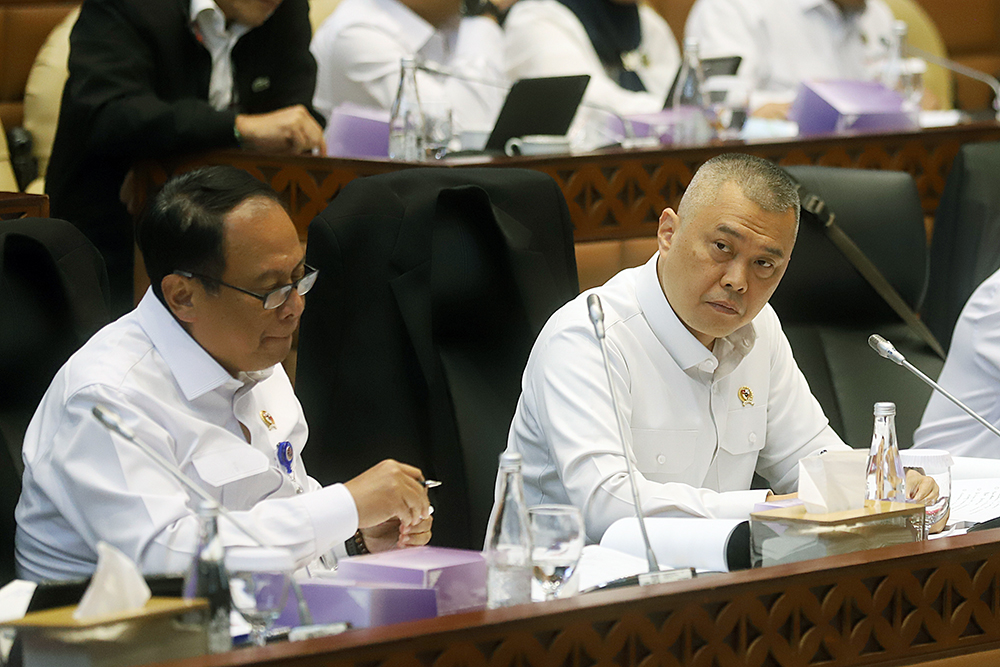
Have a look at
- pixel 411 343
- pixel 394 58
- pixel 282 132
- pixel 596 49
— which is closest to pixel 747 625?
pixel 411 343

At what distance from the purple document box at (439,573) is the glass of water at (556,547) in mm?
61

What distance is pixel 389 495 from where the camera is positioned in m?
1.60

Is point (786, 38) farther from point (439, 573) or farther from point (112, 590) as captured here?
point (112, 590)

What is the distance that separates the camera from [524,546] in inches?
50.7

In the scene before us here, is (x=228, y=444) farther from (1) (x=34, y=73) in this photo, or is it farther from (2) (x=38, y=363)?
(1) (x=34, y=73)

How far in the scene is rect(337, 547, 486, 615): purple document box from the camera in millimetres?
1226

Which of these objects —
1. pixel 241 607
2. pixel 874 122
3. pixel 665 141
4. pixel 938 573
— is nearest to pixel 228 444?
pixel 241 607

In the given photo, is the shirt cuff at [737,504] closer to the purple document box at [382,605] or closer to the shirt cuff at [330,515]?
the shirt cuff at [330,515]

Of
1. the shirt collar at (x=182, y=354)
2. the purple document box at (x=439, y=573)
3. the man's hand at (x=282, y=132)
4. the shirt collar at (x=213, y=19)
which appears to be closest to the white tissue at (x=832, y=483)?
the purple document box at (x=439, y=573)

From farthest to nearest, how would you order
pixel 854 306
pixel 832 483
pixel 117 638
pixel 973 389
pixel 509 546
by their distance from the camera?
pixel 854 306 → pixel 973 389 → pixel 832 483 → pixel 509 546 → pixel 117 638

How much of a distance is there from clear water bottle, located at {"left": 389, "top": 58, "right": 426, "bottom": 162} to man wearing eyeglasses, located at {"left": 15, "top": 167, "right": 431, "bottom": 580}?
1.24 m

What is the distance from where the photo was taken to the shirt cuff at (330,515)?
5.14 ft

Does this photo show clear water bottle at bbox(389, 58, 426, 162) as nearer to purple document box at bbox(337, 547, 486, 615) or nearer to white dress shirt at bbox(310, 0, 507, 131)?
white dress shirt at bbox(310, 0, 507, 131)

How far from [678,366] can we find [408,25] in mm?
2042
